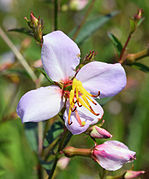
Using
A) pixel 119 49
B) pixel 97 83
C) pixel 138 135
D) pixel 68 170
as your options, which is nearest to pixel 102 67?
pixel 97 83

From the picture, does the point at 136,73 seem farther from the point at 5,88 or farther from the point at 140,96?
the point at 5,88

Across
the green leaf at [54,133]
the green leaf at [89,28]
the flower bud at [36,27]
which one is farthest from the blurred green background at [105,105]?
the flower bud at [36,27]

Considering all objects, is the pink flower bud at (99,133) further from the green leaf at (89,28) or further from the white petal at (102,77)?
the green leaf at (89,28)

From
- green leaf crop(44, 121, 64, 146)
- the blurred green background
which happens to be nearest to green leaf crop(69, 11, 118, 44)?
the blurred green background

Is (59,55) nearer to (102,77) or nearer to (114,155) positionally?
Result: (102,77)

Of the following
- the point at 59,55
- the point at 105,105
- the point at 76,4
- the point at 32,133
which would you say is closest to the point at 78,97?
the point at 59,55
